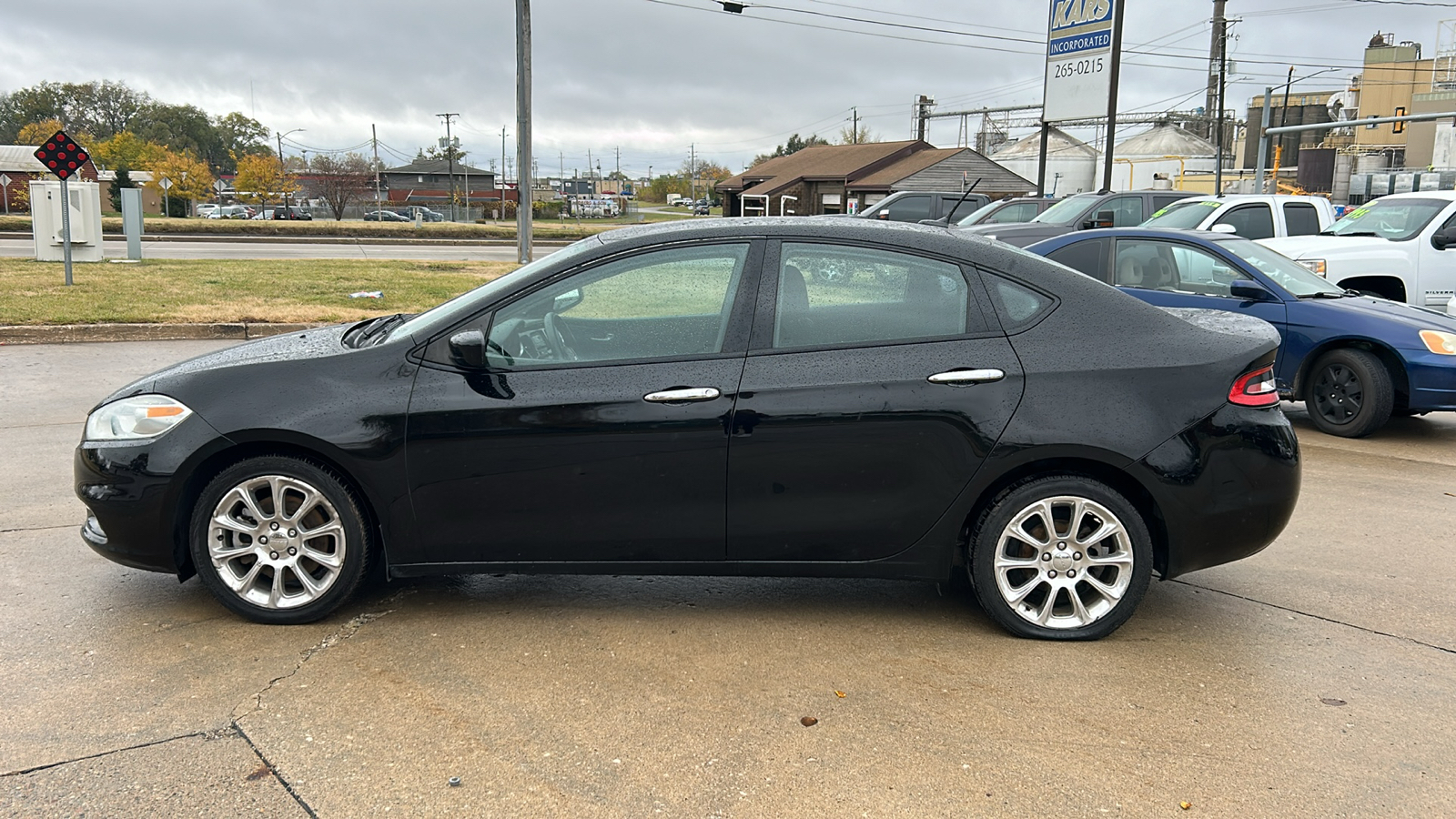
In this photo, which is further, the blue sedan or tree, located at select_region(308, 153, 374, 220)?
tree, located at select_region(308, 153, 374, 220)

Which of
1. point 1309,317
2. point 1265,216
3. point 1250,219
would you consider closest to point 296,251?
point 1250,219

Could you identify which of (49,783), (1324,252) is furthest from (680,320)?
(1324,252)

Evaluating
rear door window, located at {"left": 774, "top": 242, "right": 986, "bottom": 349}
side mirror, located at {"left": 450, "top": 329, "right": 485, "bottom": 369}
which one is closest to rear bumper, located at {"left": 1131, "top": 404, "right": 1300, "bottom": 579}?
rear door window, located at {"left": 774, "top": 242, "right": 986, "bottom": 349}

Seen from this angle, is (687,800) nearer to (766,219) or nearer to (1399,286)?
(766,219)

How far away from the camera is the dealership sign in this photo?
89.4 feet

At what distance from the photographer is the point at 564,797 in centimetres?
Result: 305

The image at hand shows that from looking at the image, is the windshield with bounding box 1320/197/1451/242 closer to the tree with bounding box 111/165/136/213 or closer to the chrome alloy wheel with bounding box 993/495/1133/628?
the chrome alloy wheel with bounding box 993/495/1133/628

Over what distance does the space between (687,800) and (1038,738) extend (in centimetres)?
116

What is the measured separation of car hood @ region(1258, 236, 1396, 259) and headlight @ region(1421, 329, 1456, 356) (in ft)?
11.3

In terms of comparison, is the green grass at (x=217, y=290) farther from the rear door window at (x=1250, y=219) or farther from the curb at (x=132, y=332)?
the rear door window at (x=1250, y=219)

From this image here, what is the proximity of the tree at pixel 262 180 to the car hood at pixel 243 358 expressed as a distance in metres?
64.5

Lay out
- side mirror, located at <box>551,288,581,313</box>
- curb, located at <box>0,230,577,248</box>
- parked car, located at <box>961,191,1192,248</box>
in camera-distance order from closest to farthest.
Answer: side mirror, located at <box>551,288,581,313</box> → parked car, located at <box>961,191,1192,248</box> → curb, located at <box>0,230,577,248</box>

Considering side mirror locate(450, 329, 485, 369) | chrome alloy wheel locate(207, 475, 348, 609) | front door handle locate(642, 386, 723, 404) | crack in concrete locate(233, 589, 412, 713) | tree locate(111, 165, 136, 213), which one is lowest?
crack in concrete locate(233, 589, 412, 713)

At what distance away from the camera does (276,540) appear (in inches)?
163
